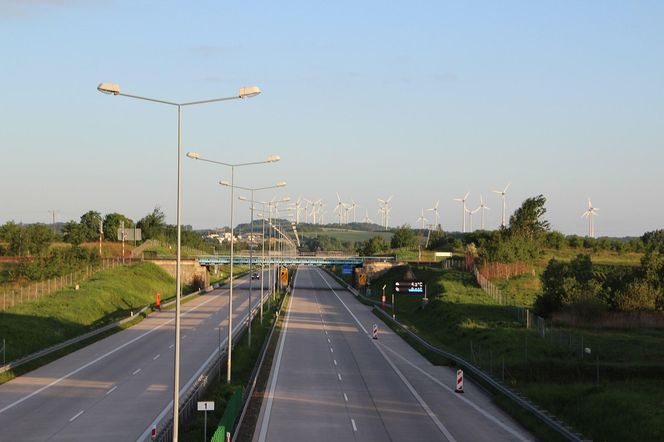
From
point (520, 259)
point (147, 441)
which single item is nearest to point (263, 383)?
point (147, 441)

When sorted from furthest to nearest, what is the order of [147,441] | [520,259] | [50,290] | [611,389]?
[520,259], [50,290], [611,389], [147,441]

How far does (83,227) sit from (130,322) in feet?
402

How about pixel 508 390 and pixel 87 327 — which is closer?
pixel 508 390

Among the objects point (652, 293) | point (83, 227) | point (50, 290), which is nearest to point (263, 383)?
point (652, 293)

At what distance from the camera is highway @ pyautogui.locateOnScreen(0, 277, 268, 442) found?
31422mm

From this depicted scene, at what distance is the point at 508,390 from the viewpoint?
38625mm

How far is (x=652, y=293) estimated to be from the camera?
71750 millimetres

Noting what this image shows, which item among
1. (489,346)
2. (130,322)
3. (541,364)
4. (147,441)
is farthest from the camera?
(130,322)

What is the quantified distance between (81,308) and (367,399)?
46784 millimetres

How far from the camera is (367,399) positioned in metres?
39.3

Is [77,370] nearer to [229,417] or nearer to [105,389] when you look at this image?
[105,389]

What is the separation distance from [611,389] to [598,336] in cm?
2349

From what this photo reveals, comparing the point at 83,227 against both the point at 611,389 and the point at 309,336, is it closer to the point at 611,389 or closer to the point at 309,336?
the point at 309,336

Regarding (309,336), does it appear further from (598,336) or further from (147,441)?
(147,441)
